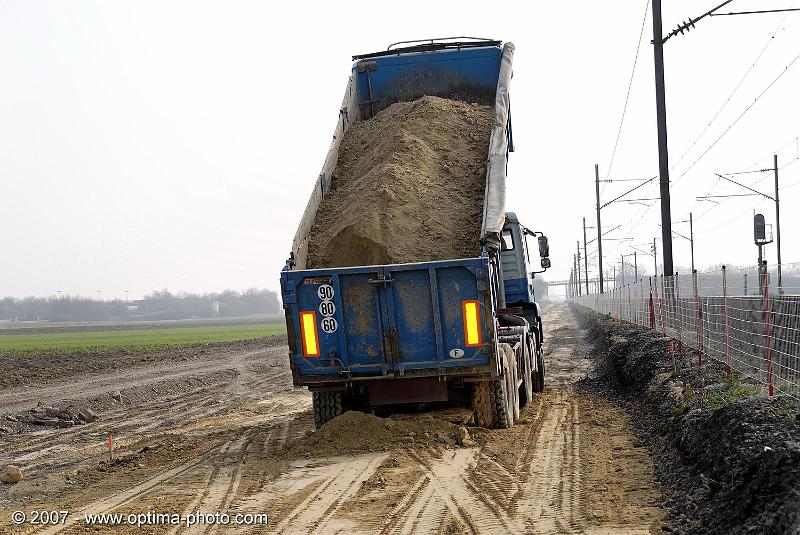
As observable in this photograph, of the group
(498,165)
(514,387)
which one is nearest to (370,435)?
(514,387)

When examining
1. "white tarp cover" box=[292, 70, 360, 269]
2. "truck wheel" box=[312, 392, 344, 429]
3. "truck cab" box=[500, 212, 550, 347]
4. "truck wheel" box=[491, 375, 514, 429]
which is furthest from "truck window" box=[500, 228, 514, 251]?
"truck wheel" box=[312, 392, 344, 429]

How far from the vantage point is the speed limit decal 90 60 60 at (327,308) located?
10.7 m

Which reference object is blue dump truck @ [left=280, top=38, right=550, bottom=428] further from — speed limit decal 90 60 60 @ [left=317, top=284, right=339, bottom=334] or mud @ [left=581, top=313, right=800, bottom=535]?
mud @ [left=581, top=313, right=800, bottom=535]

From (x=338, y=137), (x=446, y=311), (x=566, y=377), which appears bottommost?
(x=566, y=377)

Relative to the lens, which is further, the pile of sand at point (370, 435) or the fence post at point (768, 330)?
the pile of sand at point (370, 435)

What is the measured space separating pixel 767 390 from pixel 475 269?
11.8 feet

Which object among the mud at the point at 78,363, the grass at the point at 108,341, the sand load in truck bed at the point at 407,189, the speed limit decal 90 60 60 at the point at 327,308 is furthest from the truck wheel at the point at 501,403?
the grass at the point at 108,341

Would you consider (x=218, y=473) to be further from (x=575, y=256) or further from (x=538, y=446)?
(x=575, y=256)

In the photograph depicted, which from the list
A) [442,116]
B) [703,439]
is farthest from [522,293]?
[703,439]

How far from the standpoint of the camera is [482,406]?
11.3 metres

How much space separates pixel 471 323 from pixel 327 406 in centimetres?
241

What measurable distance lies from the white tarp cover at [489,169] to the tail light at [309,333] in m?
0.90

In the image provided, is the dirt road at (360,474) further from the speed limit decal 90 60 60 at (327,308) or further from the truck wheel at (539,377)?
the speed limit decal 90 60 60 at (327,308)

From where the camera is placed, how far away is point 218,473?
9594 millimetres
